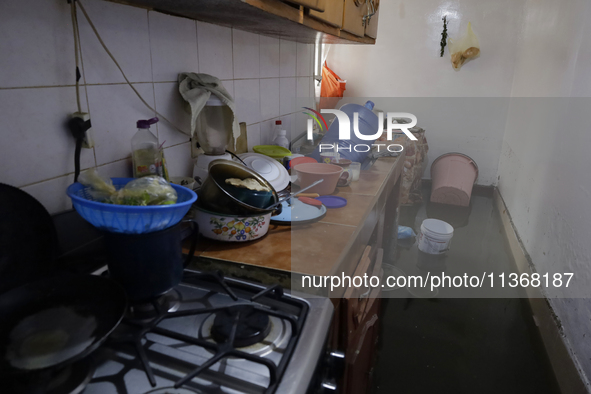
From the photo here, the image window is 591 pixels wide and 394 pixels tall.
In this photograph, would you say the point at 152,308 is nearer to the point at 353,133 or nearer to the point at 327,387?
the point at 327,387

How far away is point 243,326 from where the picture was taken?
0.58 m

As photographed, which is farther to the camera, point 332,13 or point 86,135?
point 332,13

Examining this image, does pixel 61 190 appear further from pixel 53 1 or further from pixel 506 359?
pixel 506 359

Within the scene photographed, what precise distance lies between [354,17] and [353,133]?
0.59 metres

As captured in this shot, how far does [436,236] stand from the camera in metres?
2.26

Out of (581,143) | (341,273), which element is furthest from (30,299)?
(581,143)

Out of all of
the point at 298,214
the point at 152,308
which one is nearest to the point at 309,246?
the point at 298,214

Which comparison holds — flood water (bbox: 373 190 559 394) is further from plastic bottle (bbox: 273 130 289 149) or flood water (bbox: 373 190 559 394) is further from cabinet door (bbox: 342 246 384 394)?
plastic bottle (bbox: 273 130 289 149)

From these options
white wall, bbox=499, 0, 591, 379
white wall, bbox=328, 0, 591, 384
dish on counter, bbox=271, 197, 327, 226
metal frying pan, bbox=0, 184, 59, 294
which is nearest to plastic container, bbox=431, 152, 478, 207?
Result: white wall, bbox=328, 0, 591, 384

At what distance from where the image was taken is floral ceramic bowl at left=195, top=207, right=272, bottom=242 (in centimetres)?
83

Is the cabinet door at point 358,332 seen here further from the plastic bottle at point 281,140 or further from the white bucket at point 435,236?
the white bucket at point 435,236

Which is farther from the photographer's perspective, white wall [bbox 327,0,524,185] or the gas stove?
white wall [bbox 327,0,524,185]

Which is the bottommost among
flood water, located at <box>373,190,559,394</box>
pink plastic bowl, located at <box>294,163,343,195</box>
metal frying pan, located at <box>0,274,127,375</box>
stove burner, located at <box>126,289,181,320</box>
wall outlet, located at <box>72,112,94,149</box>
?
flood water, located at <box>373,190,559,394</box>

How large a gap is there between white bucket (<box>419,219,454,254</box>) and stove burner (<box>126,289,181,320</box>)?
193cm
